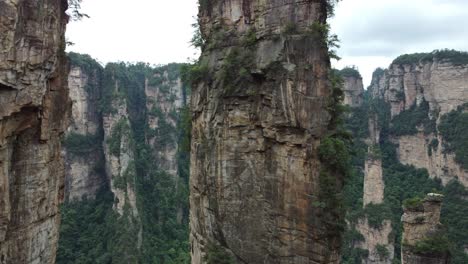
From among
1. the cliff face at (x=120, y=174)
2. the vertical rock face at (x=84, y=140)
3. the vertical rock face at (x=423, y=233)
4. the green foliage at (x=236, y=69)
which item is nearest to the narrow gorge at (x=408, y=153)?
the vertical rock face at (x=423, y=233)

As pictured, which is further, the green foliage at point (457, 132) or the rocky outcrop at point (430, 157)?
the rocky outcrop at point (430, 157)

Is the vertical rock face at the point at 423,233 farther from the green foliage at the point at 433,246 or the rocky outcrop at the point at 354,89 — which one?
the rocky outcrop at the point at 354,89

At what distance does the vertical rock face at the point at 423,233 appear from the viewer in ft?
67.8

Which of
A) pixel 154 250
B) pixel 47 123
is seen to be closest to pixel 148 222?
pixel 154 250

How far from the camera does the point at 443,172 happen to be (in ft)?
164

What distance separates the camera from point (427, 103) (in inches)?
2357

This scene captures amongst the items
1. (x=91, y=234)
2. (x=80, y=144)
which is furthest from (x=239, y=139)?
(x=80, y=144)

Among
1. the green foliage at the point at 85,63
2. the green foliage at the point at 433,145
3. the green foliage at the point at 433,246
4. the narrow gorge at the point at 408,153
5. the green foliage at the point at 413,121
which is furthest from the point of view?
the green foliage at the point at 413,121

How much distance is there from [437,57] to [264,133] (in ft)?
160

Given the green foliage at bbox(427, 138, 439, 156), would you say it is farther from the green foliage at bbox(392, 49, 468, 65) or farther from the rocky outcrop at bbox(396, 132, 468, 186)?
the green foliage at bbox(392, 49, 468, 65)

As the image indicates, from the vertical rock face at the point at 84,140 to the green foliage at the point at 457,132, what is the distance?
4346 cm

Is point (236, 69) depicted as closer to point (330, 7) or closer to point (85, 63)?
point (330, 7)

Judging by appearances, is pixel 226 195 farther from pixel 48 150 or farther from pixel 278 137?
pixel 48 150

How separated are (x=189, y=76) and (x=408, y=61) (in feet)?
178
